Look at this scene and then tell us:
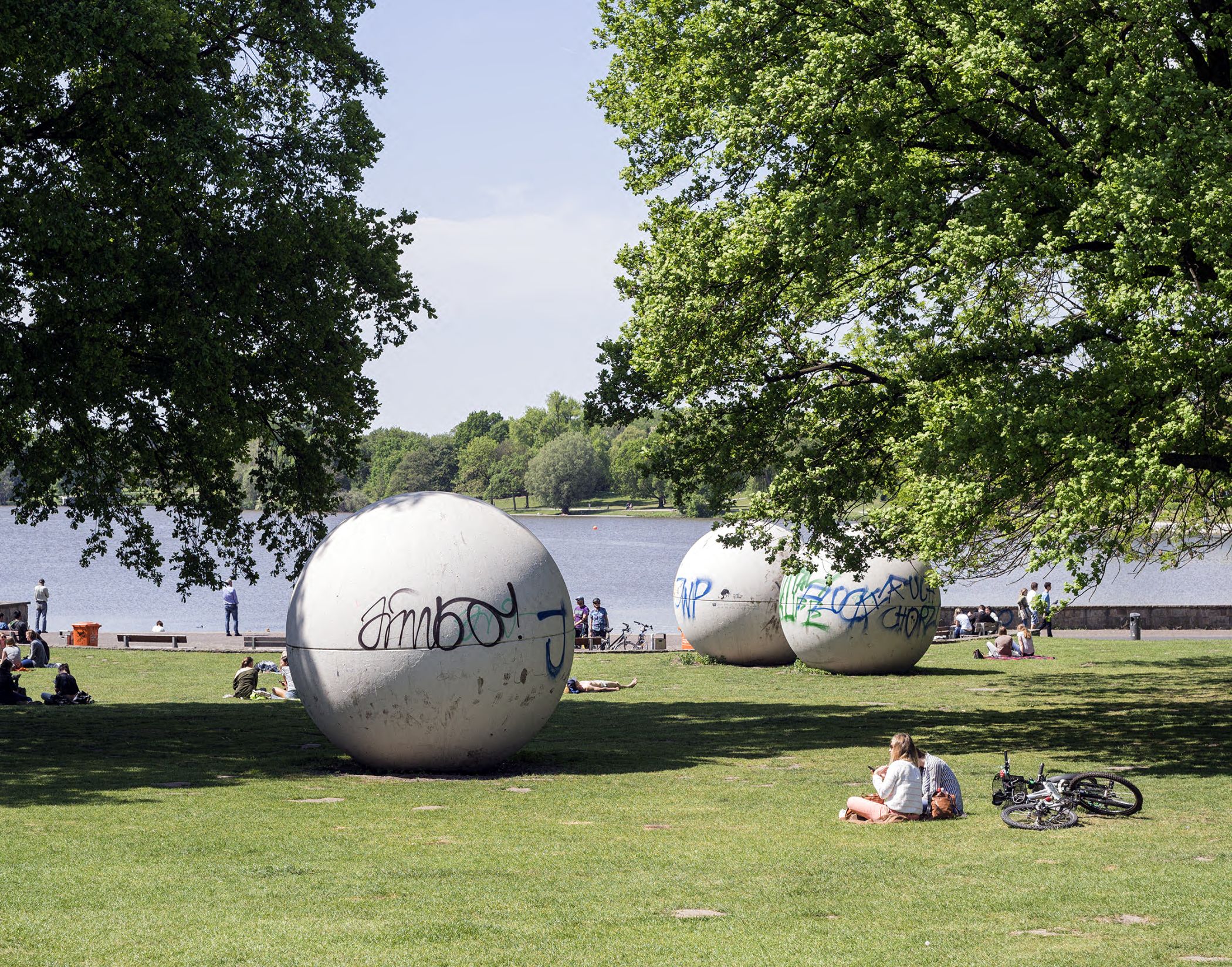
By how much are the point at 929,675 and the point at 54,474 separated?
18.2m

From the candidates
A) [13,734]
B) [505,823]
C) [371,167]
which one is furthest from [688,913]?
[371,167]

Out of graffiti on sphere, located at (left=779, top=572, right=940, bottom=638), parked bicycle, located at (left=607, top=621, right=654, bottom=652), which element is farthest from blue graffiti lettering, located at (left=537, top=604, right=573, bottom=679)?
parked bicycle, located at (left=607, top=621, right=654, bottom=652)

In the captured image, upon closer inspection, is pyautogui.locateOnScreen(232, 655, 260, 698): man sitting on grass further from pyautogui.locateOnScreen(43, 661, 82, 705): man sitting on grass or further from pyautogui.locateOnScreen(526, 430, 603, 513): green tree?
pyautogui.locateOnScreen(526, 430, 603, 513): green tree

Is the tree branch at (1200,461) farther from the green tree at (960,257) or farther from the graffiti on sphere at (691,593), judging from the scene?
the graffiti on sphere at (691,593)

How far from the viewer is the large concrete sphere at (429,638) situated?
15.2 meters

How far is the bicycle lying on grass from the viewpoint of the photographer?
1277 cm

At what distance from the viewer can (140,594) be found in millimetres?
80625

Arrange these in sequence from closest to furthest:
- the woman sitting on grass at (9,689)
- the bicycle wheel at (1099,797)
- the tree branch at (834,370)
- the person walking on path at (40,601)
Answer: the bicycle wheel at (1099,797) → the tree branch at (834,370) → the woman sitting on grass at (9,689) → the person walking on path at (40,601)


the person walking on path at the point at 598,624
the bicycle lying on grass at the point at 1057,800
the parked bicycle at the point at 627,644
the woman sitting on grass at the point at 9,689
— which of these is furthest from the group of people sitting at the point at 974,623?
the bicycle lying on grass at the point at 1057,800

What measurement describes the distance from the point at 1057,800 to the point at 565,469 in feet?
489

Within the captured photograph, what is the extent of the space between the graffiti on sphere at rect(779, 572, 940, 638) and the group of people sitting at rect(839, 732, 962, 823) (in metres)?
14.3

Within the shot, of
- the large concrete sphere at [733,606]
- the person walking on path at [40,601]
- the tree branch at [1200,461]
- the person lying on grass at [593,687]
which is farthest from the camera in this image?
the person walking on path at [40,601]

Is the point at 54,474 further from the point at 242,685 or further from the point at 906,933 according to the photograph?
the point at 906,933

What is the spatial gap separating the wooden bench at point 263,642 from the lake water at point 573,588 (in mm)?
10441
